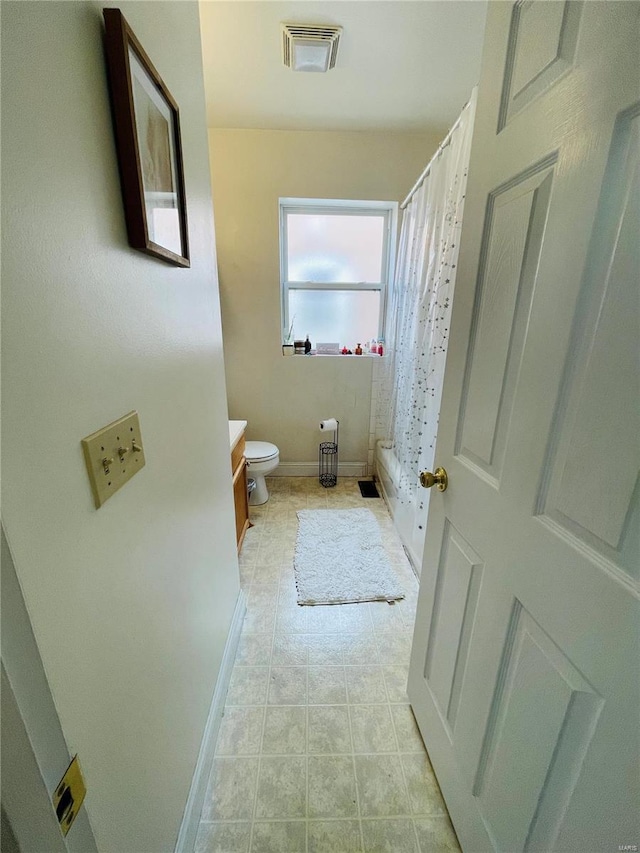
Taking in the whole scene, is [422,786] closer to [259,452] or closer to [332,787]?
[332,787]

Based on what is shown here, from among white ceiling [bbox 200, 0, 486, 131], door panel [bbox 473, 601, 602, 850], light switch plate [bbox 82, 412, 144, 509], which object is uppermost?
white ceiling [bbox 200, 0, 486, 131]

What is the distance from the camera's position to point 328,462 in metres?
3.04

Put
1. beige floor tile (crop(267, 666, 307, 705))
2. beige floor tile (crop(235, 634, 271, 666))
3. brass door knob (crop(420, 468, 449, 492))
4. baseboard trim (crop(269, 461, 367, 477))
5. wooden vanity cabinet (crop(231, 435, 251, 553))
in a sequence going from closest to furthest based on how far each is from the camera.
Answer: brass door knob (crop(420, 468, 449, 492))
beige floor tile (crop(267, 666, 307, 705))
beige floor tile (crop(235, 634, 271, 666))
wooden vanity cabinet (crop(231, 435, 251, 553))
baseboard trim (crop(269, 461, 367, 477))

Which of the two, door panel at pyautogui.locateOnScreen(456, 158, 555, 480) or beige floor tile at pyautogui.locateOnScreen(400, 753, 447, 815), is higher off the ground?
door panel at pyautogui.locateOnScreen(456, 158, 555, 480)

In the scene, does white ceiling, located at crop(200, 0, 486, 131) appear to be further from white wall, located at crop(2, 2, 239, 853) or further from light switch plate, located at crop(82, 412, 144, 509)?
light switch plate, located at crop(82, 412, 144, 509)

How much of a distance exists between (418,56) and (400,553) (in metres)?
2.62

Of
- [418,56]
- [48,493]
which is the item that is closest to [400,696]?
[48,493]

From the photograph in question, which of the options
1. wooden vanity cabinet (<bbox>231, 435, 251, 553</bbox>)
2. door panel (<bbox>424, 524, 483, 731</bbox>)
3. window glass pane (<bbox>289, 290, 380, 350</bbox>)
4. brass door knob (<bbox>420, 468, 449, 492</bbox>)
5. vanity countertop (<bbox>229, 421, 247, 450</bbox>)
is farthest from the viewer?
window glass pane (<bbox>289, 290, 380, 350</bbox>)

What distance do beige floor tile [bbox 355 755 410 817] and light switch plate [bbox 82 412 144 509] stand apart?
1195mm

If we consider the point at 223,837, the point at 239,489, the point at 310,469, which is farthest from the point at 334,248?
the point at 223,837

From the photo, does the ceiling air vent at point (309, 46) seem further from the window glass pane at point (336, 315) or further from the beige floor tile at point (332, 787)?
the beige floor tile at point (332, 787)

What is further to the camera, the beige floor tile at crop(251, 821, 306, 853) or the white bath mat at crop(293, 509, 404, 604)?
the white bath mat at crop(293, 509, 404, 604)

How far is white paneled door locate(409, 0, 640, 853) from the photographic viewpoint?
45cm

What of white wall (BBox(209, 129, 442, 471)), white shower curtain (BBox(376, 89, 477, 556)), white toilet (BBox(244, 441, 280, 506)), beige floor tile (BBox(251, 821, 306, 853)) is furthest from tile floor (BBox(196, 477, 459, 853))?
white wall (BBox(209, 129, 442, 471))
